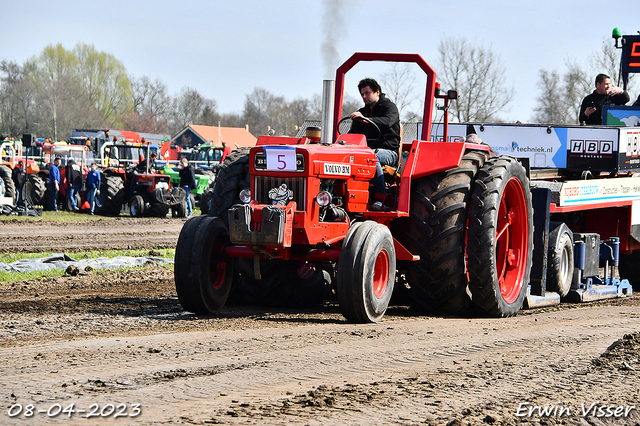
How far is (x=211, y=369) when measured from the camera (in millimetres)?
4742

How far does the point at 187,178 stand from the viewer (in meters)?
25.5

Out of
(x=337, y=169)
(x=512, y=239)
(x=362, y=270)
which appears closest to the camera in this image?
(x=362, y=270)

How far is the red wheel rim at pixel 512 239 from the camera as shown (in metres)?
8.19

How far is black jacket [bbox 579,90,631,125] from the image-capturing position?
12078 millimetres

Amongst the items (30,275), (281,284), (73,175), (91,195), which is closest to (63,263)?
(30,275)

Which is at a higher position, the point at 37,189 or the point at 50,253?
the point at 37,189

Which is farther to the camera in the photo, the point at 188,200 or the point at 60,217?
the point at 188,200

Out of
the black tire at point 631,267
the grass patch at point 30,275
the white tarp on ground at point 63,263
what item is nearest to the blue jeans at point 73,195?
the white tarp on ground at point 63,263

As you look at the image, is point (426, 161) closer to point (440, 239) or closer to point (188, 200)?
point (440, 239)

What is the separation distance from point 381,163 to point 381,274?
1.22 m

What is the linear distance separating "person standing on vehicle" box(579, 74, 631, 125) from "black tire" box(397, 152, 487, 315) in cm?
561

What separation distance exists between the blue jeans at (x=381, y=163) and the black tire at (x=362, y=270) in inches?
31.7

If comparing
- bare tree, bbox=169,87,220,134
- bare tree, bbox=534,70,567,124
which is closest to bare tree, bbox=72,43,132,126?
bare tree, bbox=169,87,220,134

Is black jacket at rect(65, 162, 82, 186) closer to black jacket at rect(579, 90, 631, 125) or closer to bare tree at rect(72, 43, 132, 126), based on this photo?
black jacket at rect(579, 90, 631, 125)
